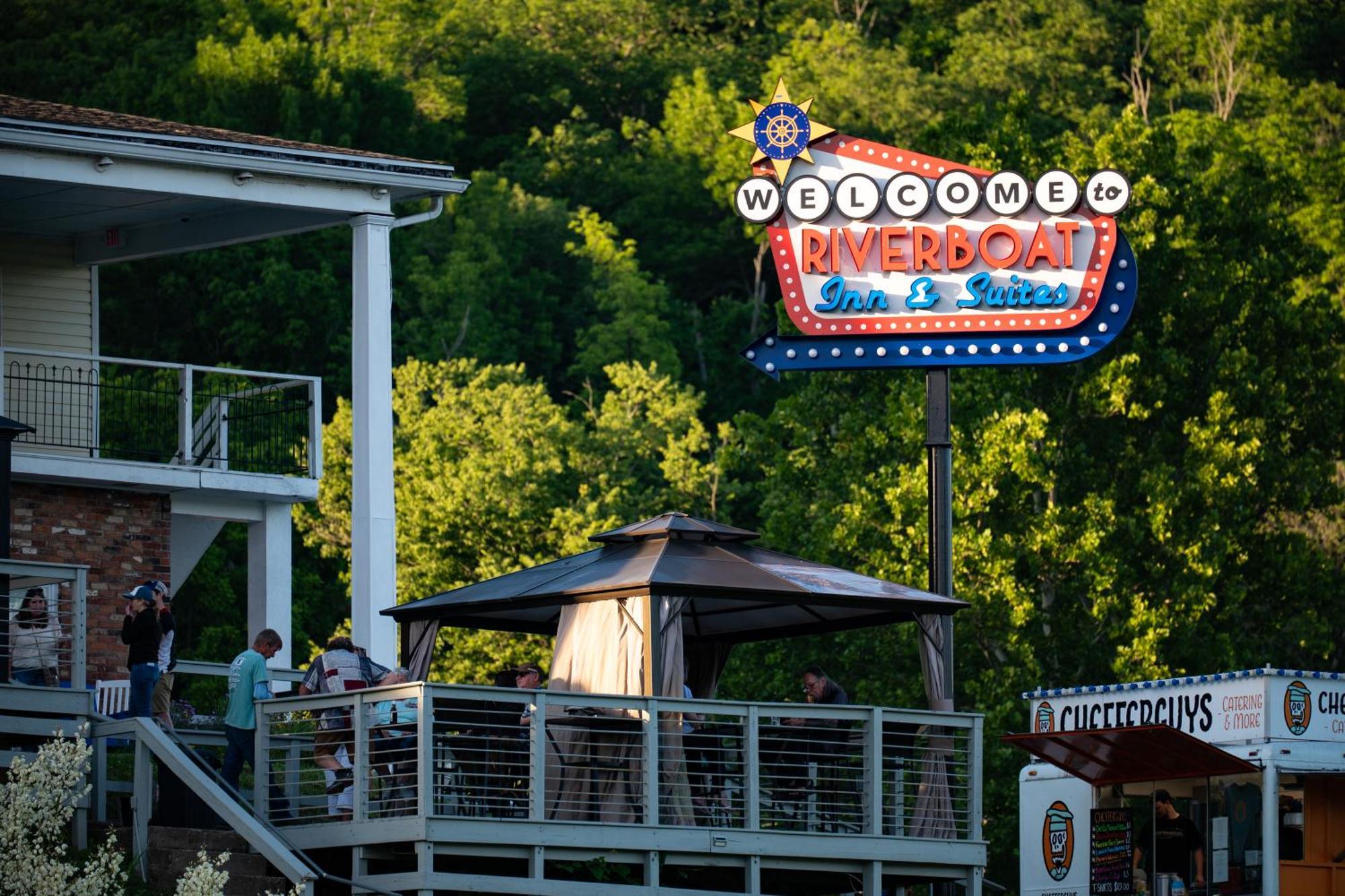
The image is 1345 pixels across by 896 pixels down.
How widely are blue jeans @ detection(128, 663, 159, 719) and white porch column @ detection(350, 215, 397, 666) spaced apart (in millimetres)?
5193

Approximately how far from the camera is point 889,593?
2147 centimetres

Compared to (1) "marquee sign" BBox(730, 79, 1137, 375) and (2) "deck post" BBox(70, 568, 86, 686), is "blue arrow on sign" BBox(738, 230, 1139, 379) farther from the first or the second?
(2) "deck post" BBox(70, 568, 86, 686)

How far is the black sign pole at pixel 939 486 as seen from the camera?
25.5m

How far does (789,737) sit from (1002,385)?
72.3 feet

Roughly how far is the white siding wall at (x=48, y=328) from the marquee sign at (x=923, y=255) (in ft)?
24.7

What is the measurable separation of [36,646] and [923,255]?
1168 centimetres

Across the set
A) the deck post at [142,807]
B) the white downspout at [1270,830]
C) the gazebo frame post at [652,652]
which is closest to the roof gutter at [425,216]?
the gazebo frame post at [652,652]

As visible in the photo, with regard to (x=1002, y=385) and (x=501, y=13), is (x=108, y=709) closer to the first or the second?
(x=1002, y=385)

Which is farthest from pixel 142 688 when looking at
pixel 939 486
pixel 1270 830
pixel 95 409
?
pixel 1270 830

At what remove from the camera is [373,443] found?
26.6 meters

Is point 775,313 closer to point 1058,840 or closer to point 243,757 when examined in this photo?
point 1058,840

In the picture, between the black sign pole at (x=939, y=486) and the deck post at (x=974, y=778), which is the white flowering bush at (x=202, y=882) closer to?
the deck post at (x=974, y=778)

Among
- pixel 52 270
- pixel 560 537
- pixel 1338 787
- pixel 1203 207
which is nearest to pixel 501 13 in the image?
pixel 560 537

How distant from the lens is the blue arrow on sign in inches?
1109
